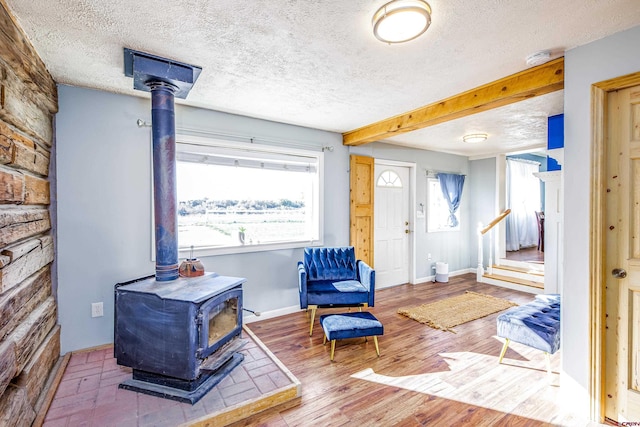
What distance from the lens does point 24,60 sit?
5.94 ft

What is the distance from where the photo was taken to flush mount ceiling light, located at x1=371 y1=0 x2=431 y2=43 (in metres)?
1.51

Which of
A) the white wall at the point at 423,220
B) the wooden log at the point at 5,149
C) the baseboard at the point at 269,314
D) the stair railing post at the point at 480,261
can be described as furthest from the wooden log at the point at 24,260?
the stair railing post at the point at 480,261

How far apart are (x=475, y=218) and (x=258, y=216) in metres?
4.43

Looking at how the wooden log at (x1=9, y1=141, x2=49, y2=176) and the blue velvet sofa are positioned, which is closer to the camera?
the wooden log at (x1=9, y1=141, x2=49, y2=176)

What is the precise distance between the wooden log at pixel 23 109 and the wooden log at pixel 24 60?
4 centimetres

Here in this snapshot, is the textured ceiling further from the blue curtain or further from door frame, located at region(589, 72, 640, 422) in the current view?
the blue curtain

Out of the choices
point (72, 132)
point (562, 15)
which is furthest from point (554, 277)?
point (72, 132)

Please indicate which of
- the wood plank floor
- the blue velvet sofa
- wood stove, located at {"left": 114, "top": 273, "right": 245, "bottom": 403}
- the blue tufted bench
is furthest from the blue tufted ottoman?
the blue tufted bench

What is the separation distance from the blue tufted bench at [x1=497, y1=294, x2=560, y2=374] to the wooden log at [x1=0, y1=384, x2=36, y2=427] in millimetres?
3168

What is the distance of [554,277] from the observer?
3.83 metres

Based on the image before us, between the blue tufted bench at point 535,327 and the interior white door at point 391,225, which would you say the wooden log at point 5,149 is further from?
the interior white door at point 391,225

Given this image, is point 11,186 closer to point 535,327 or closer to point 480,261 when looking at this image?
point 535,327

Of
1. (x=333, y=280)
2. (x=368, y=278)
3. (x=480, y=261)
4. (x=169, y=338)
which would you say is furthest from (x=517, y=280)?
(x=169, y=338)

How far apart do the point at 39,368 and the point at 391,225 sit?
4.35 meters
